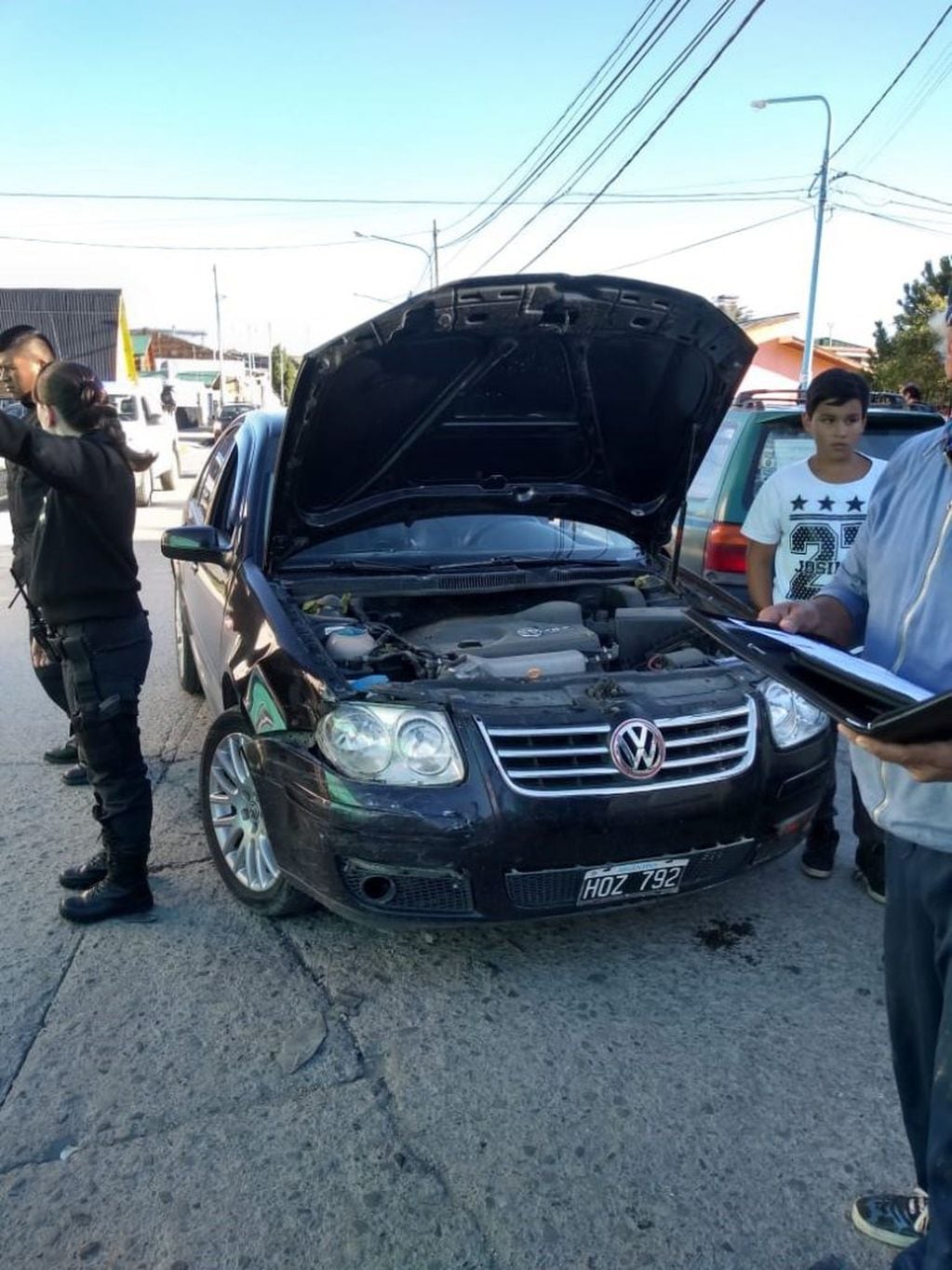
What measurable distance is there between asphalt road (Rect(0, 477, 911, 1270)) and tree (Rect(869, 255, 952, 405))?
19342 mm

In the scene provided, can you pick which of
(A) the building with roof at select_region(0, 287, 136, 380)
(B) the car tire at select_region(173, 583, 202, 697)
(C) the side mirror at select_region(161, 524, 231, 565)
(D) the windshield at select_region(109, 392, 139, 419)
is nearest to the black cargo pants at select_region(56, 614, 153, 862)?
(C) the side mirror at select_region(161, 524, 231, 565)

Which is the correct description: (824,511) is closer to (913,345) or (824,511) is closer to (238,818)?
(238,818)

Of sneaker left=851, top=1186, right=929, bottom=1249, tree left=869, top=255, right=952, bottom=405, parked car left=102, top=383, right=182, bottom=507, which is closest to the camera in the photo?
sneaker left=851, top=1186, right=929, bottom=1249

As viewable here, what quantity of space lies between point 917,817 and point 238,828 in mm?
2316

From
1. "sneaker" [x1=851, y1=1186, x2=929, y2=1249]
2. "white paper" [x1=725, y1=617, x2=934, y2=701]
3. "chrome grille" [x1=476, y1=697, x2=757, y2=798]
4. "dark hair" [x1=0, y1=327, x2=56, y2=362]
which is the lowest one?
"sneaker" [x1=851, y1=1186, x2=929, y2=1249]

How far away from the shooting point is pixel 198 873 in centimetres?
361

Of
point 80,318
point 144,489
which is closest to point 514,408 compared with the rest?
point 144,489

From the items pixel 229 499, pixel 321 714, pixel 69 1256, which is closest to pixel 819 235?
pixel 229 499

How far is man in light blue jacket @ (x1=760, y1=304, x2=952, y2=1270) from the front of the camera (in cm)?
162

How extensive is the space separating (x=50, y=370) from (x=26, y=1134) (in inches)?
83.1

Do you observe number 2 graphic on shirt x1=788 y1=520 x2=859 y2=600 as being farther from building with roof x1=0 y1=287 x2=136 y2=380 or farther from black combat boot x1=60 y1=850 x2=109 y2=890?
building with roof x1=0 y1=287 x2=136 y2=380

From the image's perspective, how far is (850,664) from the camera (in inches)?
65.6

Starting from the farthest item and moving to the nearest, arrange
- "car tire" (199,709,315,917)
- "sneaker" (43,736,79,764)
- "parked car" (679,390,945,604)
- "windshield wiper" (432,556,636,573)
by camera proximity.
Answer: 1. "parked car" (679,390,945,604)
2. "sneaker" (43,736,79,764)
3. "windshield wiper" (432,556,636,573)
4. "car tire" (199,709,315,917)

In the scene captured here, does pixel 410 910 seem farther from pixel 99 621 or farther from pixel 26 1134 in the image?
pixel 99 621
